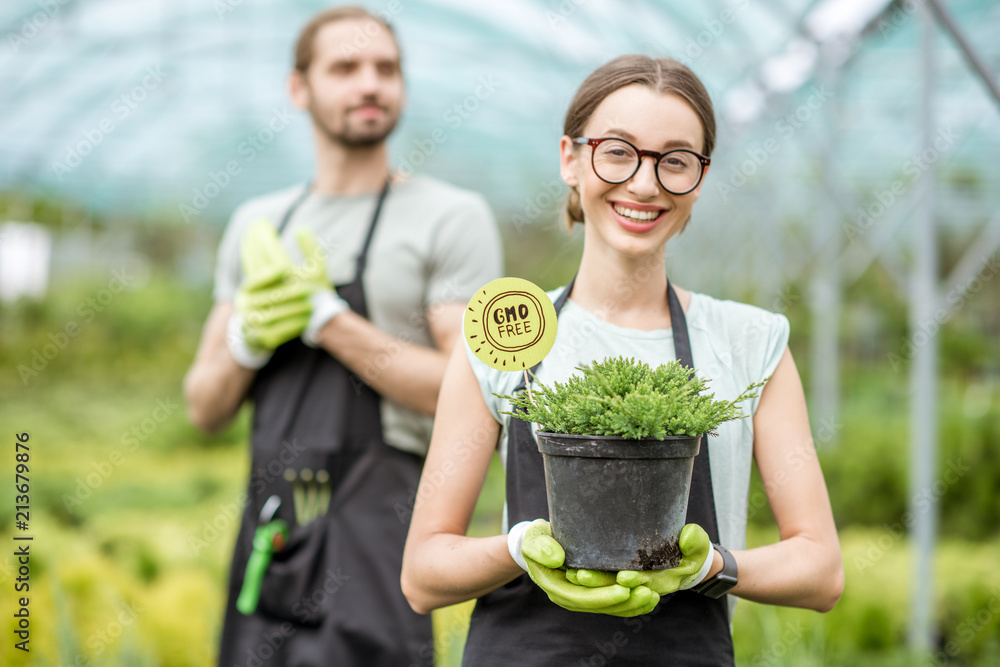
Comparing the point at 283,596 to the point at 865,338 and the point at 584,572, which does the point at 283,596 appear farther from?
the point at 865,338

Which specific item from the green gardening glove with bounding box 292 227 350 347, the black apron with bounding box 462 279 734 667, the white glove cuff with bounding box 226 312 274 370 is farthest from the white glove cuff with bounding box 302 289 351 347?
the black apron with bounding box 462 279 734 667

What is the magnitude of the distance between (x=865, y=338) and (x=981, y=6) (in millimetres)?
7761

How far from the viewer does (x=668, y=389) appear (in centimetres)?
108

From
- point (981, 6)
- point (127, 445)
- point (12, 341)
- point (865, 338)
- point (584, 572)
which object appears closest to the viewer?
point (584, 572)

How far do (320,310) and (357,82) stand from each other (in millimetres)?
508

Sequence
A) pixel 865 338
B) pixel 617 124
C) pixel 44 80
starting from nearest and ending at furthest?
pixel 617 124
pixel 44 80
pixel 865 338

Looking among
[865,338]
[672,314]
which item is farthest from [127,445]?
[865,338]

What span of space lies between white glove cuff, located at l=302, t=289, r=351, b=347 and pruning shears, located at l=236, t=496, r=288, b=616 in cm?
36

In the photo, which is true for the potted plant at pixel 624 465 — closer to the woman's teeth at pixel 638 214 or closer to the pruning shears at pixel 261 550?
the woman's teeth at pixel 638 214

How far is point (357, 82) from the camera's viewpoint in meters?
1.96

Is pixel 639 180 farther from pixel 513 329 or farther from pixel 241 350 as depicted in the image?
pixel 241 350

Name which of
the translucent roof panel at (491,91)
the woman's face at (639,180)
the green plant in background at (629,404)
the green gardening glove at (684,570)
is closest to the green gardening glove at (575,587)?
the green gardening glove at (684,570)

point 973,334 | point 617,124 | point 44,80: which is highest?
point 44,80

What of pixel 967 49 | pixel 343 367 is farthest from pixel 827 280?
pixel 343 367
